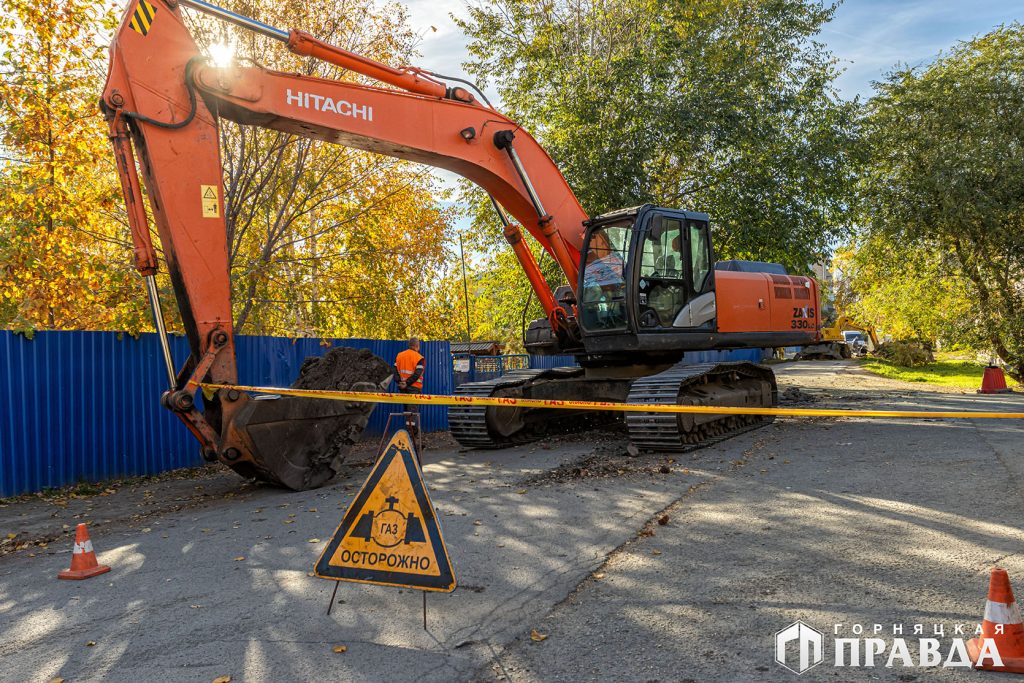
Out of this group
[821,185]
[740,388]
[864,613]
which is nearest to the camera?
[864,613]

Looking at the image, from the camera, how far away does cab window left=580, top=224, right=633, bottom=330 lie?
10578 millimetres

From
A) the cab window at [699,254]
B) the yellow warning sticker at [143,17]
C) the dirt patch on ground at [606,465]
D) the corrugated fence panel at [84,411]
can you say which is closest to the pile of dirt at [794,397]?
the cab window at [699,254]

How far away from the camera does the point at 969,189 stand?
20.6 metres

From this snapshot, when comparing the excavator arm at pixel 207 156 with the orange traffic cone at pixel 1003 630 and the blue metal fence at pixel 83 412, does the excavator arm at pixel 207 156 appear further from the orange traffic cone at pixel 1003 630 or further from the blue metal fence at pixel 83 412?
the orange traffic cone at pixel 1003 630

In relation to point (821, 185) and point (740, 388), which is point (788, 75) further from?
point (740, 388)

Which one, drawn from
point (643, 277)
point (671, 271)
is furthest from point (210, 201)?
point (671, 271)

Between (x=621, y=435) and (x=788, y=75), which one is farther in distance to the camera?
(x=788, y=75)

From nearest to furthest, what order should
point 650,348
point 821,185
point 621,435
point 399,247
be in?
point 650,348 < point 621,435 < point 399,247 < point 821,185

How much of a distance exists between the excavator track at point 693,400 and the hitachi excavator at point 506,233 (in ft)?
0.10

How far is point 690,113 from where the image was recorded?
18703 mm

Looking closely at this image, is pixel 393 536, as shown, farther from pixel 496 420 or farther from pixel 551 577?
pixel 496 420

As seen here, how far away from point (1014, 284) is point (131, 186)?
23.5m

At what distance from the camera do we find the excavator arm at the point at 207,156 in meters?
7.15

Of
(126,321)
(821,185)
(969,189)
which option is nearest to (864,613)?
(126,321)
